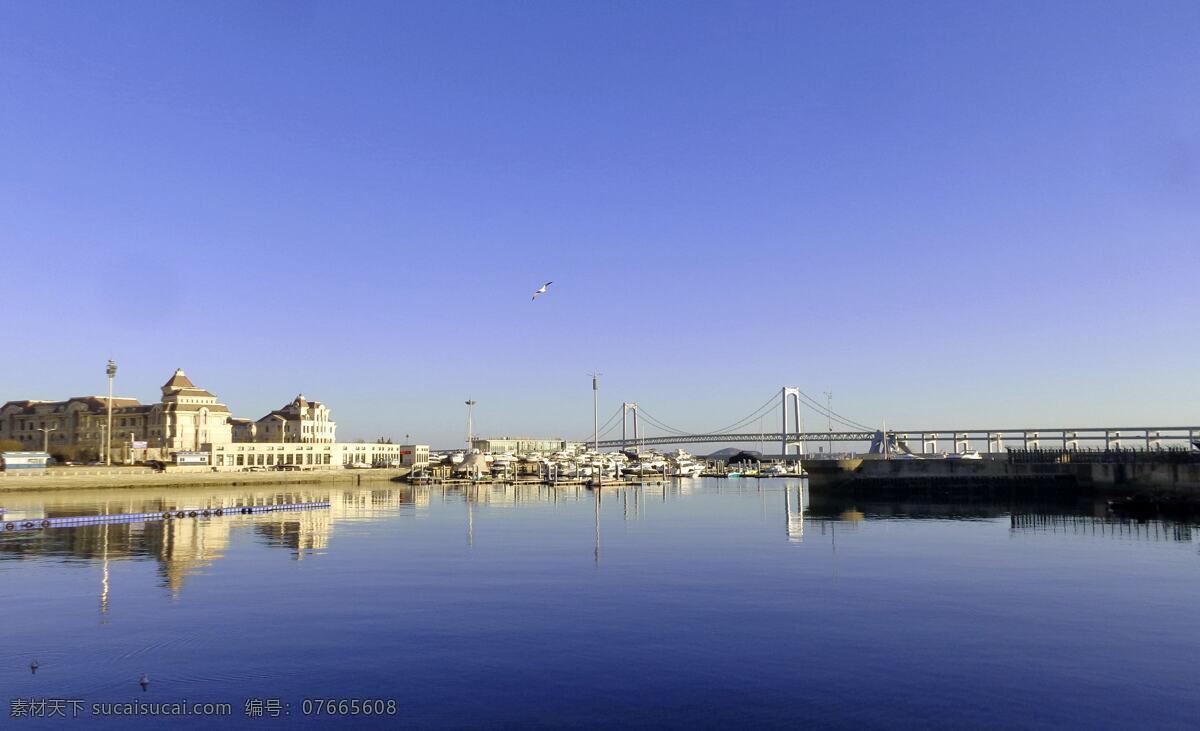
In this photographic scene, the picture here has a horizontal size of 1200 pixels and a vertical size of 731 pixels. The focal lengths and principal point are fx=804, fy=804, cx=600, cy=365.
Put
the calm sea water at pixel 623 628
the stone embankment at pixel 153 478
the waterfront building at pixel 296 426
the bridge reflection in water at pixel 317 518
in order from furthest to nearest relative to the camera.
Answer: the waterfront building at pixel 296 426 → the stone embankment at pixel 153 478 → the bridge reflection in water at pixel 317 518 → the calm sea water at pixel 623 628

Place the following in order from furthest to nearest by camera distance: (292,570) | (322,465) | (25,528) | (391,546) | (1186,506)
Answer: (322,465)
(1186,506)
(25,528)
(391,546)
(292,570)

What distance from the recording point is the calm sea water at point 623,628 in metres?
16.1

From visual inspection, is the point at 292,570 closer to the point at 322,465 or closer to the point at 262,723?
the point at 262,723

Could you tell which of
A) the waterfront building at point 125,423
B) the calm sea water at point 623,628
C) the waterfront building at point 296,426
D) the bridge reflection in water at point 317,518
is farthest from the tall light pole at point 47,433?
the calm sea water at point 623,628

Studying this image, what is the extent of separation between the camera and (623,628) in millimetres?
22281

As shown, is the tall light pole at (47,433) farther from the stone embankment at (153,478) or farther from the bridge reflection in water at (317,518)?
the bridge reflection in water at (317,518)

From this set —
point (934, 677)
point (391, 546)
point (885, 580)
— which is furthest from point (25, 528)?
point (934, 677)

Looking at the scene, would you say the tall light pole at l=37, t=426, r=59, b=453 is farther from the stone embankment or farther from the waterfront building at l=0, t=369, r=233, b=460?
the stone embankment

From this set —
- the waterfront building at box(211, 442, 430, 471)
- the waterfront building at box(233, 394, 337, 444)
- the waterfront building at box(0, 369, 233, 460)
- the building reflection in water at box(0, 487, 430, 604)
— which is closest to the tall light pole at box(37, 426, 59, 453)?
the waterfront building at box(0, 369, 233, 460)

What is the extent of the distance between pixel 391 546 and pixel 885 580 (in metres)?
25.3

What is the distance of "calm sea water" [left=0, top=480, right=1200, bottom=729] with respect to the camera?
52.9 ft

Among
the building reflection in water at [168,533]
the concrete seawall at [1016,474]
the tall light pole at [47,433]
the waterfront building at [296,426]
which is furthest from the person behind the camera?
the waterfront building at [296,426]

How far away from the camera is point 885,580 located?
3039 centimetres

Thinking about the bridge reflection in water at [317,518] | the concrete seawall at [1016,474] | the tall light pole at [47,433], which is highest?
the tall light pole at [47,433]
